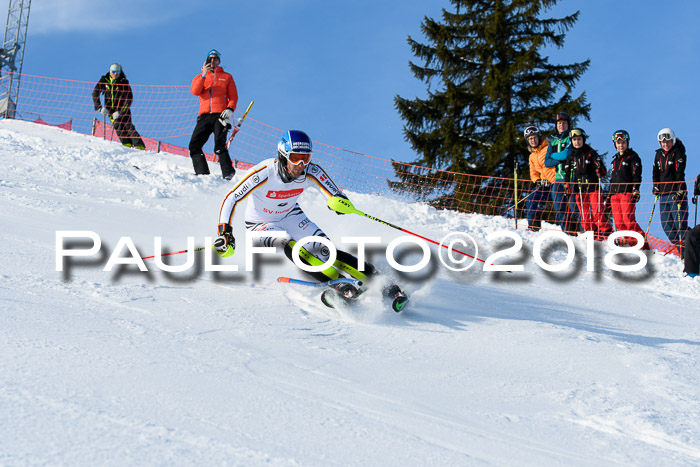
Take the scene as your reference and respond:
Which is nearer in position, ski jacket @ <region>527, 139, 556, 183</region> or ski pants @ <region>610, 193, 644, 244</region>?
ski pants @ <region>610, 193, 644, 244</region>

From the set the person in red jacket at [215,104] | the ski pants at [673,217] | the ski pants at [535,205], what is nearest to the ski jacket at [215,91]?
the person in red jacket at [215,104]

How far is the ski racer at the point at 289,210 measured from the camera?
4949 millimetres

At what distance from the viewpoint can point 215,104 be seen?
10.1 meters

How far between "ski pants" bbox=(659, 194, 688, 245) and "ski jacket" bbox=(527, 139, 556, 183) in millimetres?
1653

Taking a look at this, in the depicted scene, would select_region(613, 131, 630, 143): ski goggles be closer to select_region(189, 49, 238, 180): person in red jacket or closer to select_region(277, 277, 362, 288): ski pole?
select_region(189, 49, 238, 180): person in red jacket

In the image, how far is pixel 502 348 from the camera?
4.23 m

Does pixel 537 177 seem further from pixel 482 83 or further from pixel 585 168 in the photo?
pixel 482 83

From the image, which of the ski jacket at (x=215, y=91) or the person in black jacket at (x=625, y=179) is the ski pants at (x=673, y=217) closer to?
the person in black jacket at (x=625, y=179)

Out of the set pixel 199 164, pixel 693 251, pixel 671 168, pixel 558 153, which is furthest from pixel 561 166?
pixel 199 164

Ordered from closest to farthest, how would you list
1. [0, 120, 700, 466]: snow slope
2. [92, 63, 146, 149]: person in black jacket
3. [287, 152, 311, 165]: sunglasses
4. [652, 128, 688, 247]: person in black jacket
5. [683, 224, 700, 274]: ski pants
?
1. [0, 120, 700, 466]: snow slope
2. [287, 152, 311, 165]: sunglasses
3. [683, 224, 700, 274]: ski pants
4. [652, 128, 688, 247]: person in black jacket
5. [92, 63, 146, 149]: person in black jacket

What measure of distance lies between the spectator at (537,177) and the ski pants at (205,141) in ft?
15.8

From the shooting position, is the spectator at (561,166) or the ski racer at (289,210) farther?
the spectator at (561,166)

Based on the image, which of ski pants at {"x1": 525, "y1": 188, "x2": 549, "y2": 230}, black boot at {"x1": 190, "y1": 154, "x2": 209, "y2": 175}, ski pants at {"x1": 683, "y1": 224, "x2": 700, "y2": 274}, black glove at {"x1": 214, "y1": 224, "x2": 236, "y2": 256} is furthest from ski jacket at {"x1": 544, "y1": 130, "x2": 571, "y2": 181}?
black glove at {"x1": 214, "y1": 224, "x2": 236, "y2": 256}

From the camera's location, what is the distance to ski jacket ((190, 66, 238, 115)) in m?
10.0
